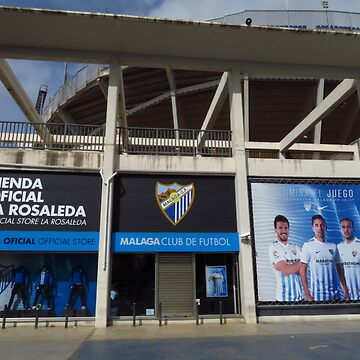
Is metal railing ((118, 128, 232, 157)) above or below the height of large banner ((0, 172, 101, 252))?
above

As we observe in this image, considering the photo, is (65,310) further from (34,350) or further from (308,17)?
(308,17)

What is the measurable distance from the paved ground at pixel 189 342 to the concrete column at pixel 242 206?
0.92 meters

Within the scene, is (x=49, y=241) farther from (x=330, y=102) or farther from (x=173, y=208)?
(x=330, y=102)

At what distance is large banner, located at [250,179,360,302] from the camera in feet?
40.9

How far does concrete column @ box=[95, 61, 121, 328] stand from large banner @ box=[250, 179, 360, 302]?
4.99 meters

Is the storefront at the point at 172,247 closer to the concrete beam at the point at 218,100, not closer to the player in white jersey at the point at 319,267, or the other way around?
the player in white jersey at the point at 319,267

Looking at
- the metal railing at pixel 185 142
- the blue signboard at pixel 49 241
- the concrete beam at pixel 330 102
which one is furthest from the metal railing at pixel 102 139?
the concrete beam at pixel 330 102

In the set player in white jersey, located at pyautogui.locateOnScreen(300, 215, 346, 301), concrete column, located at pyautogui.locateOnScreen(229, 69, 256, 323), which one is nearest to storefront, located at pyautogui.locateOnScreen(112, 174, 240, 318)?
concrete column, located at pyautogui.locateOnScreen(229, 69, 256, 323)

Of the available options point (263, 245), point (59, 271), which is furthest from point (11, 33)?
point (263, 245)

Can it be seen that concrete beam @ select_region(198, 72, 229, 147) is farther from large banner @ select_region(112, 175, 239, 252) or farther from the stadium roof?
large banner @ select_region(112, 175, 239, 252)

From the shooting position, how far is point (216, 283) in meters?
12.6

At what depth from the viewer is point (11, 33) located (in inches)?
517

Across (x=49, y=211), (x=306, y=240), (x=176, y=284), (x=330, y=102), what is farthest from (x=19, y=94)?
(x=330, y=102)

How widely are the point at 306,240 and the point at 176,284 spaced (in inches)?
188
